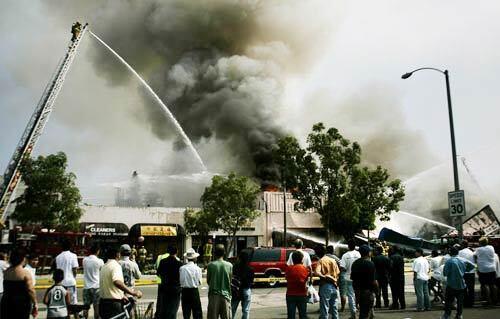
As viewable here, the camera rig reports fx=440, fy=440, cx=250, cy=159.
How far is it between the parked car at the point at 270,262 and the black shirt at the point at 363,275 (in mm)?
9503

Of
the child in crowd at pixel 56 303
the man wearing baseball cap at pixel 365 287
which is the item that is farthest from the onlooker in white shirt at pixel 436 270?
the child in crowd at pixel 56 303

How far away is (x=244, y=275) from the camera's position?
8.67m

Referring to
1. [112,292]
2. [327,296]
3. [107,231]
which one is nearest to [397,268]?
[327,296]

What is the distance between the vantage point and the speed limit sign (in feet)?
46.4

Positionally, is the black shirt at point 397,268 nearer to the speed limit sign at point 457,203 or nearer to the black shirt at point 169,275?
the speed limit sign at point 457,203

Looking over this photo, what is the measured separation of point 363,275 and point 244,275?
228cm

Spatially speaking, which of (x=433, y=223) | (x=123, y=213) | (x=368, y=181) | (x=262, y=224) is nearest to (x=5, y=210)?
(x=123, y=213)

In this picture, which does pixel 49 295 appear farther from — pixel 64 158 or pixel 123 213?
pixel 123 213

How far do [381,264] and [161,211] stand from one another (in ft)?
90.0

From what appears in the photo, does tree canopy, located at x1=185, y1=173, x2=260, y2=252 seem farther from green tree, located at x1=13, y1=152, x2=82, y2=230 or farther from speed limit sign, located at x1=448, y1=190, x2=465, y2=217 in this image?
speed limit sign, located at x1=448, y1=190, x2=465, y2=217

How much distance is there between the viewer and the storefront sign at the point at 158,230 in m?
32.3

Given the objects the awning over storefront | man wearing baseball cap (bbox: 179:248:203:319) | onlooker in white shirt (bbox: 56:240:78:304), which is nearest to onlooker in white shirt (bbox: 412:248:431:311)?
man wearing baseball cap (bbox: 179:248:203:319)

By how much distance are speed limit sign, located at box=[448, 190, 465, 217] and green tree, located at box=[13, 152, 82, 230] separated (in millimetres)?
21858

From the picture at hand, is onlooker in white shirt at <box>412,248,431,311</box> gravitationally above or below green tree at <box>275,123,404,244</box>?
below
